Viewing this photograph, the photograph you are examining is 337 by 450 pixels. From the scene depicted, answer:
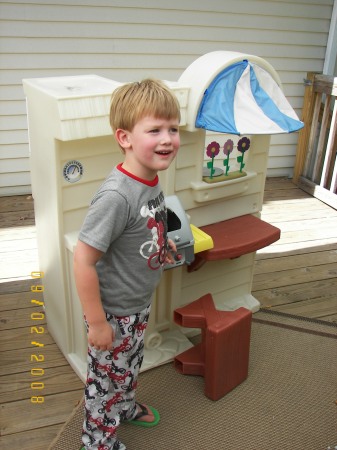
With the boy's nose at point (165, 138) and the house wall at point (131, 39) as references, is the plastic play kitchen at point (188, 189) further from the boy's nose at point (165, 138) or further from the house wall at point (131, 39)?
the house wall at point (131, 39)

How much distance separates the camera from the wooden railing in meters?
4.44

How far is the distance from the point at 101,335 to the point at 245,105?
117cm

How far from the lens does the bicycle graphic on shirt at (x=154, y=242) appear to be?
144 centimetres

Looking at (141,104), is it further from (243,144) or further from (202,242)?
(243,144)

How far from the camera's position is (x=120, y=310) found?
154 cm

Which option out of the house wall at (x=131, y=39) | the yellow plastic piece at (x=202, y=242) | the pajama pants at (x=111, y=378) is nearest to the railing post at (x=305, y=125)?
the house wall at (x=131, y=39)

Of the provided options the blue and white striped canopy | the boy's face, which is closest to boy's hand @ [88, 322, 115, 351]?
the boy's face

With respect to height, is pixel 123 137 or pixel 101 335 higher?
pixel 123 137

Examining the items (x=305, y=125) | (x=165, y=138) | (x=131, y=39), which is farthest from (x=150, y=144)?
(x=305, y=125)

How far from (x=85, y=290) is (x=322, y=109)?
14.0 ft

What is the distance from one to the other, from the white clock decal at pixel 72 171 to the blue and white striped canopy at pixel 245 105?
0.54m

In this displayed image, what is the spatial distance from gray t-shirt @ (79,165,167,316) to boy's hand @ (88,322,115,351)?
11 centimetres

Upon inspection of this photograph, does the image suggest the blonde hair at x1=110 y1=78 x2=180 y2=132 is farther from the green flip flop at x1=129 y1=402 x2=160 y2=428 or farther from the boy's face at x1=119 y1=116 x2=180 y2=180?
the green flip flop at x1=129 y1=402 x2=160 y2=428

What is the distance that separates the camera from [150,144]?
4.35ft
